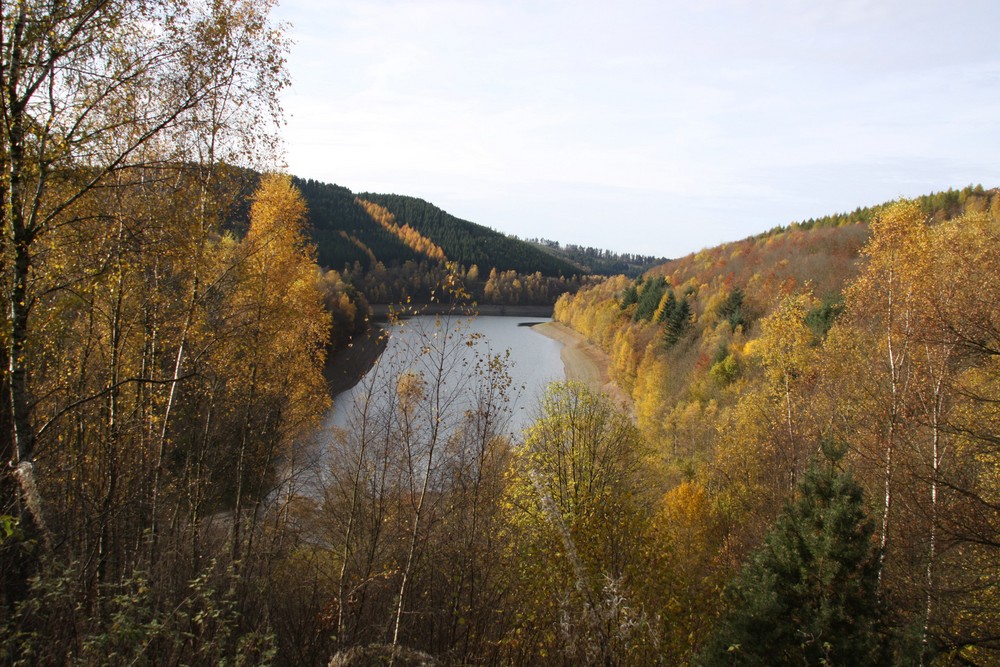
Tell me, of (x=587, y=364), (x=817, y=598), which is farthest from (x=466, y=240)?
(x=817, y=598)

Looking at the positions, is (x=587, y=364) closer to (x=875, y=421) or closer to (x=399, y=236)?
(x=875, y=421)

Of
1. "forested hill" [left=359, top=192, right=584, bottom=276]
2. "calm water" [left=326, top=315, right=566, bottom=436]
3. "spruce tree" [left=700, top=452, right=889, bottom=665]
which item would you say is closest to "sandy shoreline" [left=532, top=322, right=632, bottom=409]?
"calm water" [left=326, top=315, right=566, bottom=436]

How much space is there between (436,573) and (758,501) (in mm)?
12985

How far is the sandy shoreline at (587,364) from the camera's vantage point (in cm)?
4370

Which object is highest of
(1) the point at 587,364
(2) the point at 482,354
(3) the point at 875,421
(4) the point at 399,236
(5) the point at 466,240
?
(5) the point at 466,240

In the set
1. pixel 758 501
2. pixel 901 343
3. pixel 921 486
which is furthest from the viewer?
pixel 758 501

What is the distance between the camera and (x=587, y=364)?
178 feet

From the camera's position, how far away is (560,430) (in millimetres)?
15430

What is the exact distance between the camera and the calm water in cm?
692

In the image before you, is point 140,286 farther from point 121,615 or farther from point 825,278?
point 825,278

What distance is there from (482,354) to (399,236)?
117 metres

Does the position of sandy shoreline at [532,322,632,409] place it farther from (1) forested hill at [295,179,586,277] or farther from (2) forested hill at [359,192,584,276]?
(2) forested hill at [359,192,584,276]

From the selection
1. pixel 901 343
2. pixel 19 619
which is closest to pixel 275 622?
pixel 19 619

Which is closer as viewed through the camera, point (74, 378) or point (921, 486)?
point (74, 378)
